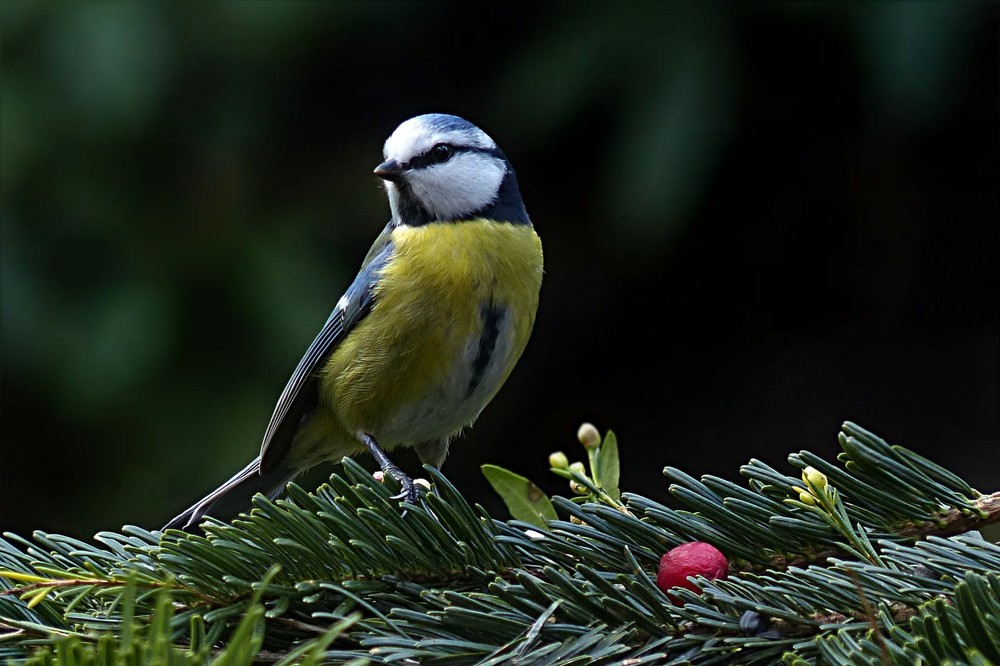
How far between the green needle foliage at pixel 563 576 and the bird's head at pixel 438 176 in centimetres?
83

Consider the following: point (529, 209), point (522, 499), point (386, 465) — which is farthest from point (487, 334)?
point (529, 209)

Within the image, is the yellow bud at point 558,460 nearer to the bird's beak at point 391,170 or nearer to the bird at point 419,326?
the bird at point 419,326

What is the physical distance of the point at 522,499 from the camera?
1282 mm

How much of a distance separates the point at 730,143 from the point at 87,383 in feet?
4.91

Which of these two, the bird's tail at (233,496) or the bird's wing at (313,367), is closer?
the bird's tail at (233,496)

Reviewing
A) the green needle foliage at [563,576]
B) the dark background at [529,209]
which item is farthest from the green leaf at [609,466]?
the dark background at [529,209]

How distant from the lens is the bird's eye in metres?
1.93

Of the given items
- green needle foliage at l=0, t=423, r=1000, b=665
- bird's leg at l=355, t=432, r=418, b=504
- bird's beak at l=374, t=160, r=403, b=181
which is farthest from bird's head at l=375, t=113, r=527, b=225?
green needle foliage at l=0, t=423, r=1000, b=665

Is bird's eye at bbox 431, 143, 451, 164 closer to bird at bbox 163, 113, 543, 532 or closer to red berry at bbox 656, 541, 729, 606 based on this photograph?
bird at bbox 163, 113, 543, 532

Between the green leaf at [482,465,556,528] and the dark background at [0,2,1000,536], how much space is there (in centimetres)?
107

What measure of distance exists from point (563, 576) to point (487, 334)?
2.71ft

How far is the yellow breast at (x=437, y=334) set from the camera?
1705 mm

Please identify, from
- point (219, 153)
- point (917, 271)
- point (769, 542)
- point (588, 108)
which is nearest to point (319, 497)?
point (769, 542)

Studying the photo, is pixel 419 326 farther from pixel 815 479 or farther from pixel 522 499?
pixel 815 479
